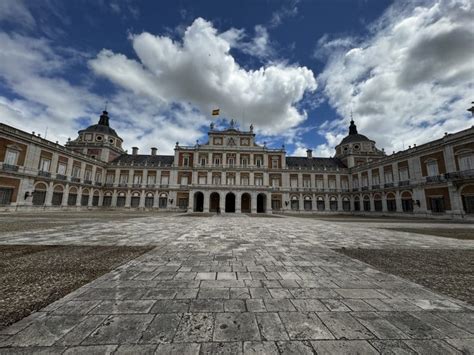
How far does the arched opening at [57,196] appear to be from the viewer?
26.0 m

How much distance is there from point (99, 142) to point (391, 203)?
164ft

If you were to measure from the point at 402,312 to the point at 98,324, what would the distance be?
3579 millimetres

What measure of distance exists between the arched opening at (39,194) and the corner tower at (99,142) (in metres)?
13.0

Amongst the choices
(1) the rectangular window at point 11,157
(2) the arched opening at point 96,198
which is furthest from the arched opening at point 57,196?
(2) the arched opening at point 96,198

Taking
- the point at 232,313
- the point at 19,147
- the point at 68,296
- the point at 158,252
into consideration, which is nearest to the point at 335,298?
the point at 232,313

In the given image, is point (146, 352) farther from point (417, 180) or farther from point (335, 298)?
point (417, 180)

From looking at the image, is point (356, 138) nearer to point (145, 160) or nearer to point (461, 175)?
point (461, 175)

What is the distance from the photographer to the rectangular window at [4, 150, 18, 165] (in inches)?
820

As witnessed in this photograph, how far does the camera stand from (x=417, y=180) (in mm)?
23953

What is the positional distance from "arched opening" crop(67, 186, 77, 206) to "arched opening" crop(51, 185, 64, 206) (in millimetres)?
1196

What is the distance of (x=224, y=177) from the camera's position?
34.1 metres

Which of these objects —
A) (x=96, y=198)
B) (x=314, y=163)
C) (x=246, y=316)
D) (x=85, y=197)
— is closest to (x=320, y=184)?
(x=314, y=163)

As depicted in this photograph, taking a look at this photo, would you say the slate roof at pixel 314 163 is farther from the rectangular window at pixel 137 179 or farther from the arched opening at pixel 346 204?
the rectangular window at pixel 137 179

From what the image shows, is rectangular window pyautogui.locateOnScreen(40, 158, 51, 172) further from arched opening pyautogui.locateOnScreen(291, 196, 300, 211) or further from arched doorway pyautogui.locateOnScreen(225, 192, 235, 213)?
arched opening pyautogui.locateOnScreen(291, 196, 300, 211)
